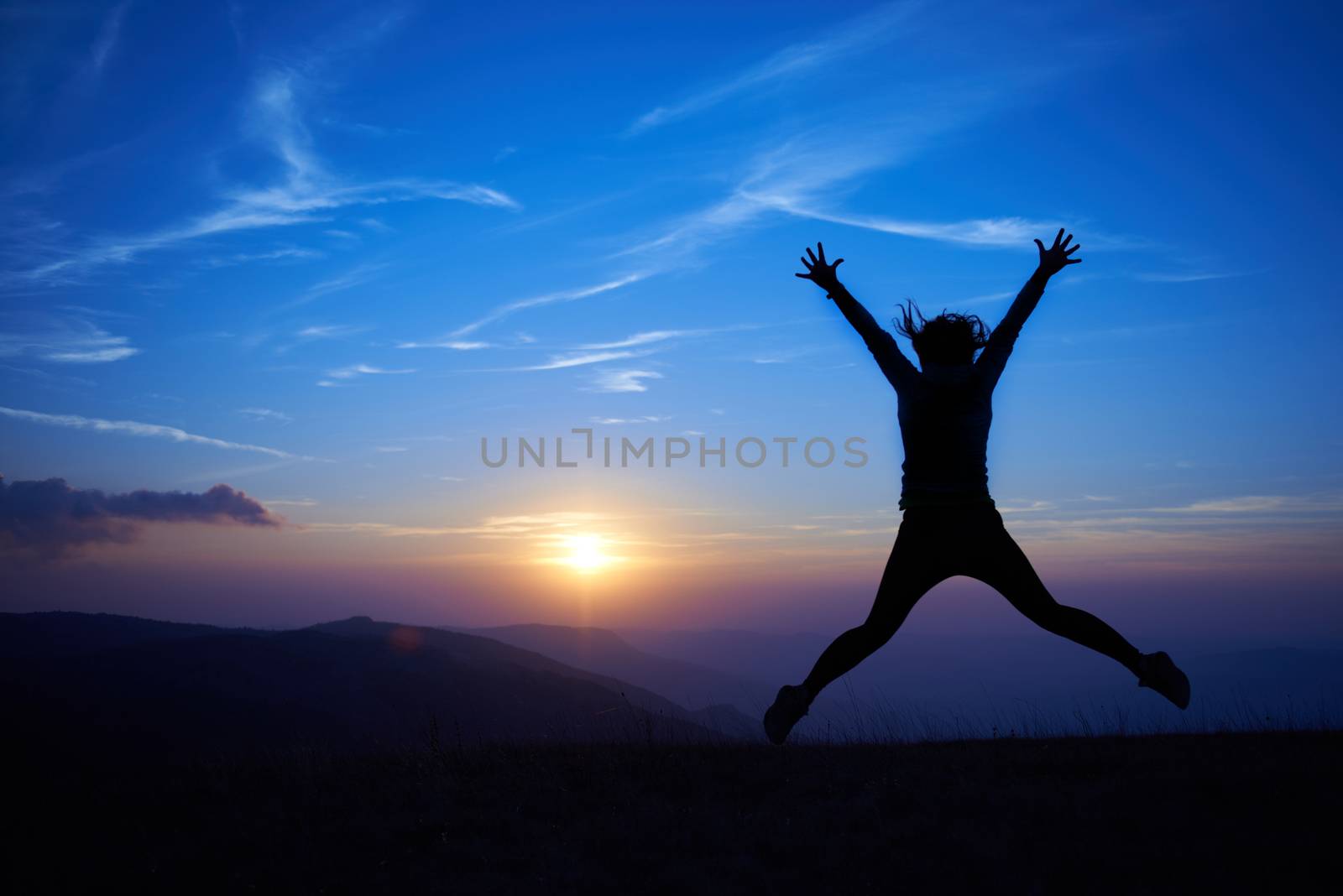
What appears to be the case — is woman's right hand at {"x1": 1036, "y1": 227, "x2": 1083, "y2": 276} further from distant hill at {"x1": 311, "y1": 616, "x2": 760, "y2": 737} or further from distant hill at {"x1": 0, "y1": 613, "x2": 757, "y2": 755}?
distant hill at {"x1": 311, "y1": 616, "x2": 760, "y2": 737}

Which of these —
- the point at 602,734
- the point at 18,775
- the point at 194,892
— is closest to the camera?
the point at 194,892

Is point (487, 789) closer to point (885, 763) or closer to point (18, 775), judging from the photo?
point (885, 763)

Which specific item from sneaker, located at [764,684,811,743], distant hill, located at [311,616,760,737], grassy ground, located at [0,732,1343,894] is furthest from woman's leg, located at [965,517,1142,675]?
distant hill, located at [311,616,760,737]

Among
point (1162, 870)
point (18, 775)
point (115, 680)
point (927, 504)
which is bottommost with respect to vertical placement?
point (115, 680)

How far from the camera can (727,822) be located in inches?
208

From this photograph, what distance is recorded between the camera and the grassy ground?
4340mm

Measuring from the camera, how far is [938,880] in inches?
165

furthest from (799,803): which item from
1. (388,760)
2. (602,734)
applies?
(388,760)

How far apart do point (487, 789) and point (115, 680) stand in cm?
8026

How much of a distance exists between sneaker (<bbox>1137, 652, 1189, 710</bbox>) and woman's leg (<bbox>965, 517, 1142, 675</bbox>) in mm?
74

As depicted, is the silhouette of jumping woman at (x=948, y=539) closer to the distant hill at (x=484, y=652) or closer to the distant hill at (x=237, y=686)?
the distant hill at (x=237, y=686)

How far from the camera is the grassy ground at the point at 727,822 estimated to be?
4.34 m

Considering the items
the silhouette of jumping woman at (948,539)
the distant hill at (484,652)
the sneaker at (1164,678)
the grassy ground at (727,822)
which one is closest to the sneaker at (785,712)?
the silhouette of jumping woman at (948,539)

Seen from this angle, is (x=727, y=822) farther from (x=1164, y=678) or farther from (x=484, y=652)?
(x=484, y=652)
